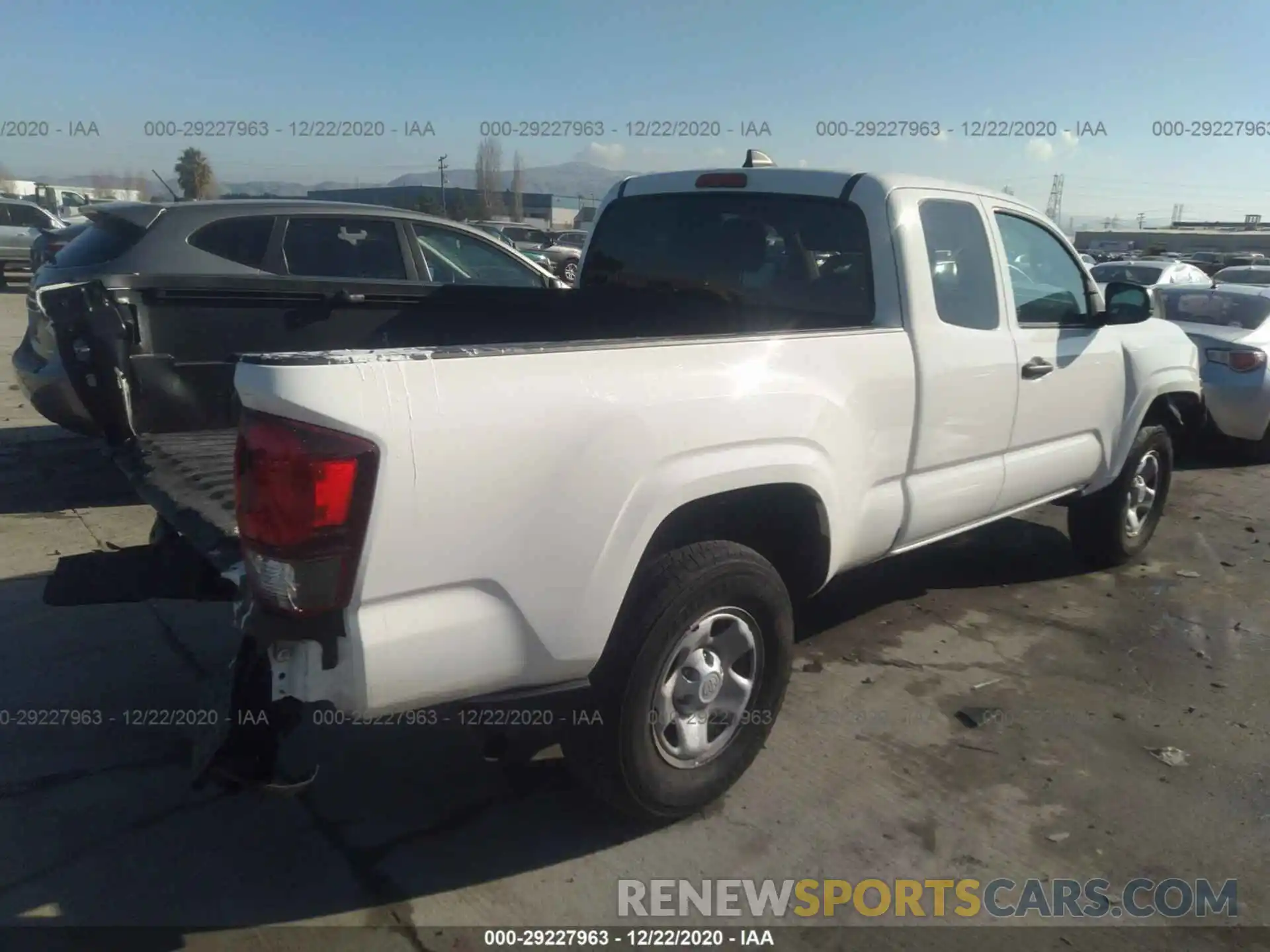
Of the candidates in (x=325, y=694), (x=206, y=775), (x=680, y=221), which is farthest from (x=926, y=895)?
(x=680, y=221)

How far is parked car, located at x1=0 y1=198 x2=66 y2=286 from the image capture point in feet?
65.4

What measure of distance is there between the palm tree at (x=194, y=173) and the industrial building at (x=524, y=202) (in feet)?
11.9

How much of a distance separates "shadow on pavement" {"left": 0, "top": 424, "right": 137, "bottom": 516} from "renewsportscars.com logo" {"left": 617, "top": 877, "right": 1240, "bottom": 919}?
14.1 ft

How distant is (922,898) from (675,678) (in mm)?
942

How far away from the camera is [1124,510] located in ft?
18.2

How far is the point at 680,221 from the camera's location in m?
Result: 4.50

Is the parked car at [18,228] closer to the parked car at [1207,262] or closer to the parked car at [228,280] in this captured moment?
the parked car at [228,280]

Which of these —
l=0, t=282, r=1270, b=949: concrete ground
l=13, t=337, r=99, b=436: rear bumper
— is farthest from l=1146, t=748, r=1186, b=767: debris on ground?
l=13, t=337, r=99, b=436: rear bumper

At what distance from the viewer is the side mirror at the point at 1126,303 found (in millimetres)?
4770

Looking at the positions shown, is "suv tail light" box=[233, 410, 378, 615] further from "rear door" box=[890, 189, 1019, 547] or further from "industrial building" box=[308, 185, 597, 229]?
"industrial building" box=[308, 185, 597, 229]

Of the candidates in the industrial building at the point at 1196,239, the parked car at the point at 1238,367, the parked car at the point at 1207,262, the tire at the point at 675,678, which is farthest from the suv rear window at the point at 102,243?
the industrial building at the point at 1196,239

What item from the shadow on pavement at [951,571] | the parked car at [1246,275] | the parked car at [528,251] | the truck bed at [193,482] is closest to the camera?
the truck bed at [193,482]

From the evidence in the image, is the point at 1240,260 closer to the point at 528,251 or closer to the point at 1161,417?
the point at 528,251

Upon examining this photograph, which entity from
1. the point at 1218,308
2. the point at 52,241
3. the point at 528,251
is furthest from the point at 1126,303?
the point at 528,251
